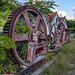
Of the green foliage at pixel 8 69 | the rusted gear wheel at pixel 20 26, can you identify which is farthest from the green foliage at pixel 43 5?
the green foliage at pixel 8 69

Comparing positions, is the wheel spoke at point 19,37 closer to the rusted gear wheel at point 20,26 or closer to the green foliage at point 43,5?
the rusted gear wheel at point 20,26

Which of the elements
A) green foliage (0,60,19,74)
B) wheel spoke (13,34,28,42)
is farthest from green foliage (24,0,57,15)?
green foliage (0,60,19,74)

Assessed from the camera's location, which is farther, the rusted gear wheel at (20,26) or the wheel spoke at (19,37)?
the wheel spoke at (19,37)

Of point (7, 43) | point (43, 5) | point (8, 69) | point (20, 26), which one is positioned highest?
point (43, 5)

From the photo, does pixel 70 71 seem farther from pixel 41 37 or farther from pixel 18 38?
pixel 18 38

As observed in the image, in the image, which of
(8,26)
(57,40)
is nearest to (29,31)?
(8,26)

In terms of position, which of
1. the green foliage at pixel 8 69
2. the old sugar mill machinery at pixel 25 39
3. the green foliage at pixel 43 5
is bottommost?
the green foliage at pixel 8 69

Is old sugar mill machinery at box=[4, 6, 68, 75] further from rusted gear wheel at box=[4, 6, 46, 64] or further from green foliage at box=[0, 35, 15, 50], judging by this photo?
green foliage at box=[0, 35, 15, 50]

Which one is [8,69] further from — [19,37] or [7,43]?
[19,37]

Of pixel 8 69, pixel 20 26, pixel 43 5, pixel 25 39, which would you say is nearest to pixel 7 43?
pixel 8 69

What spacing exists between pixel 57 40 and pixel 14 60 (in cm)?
537

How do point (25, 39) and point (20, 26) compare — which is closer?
point (25, 39)

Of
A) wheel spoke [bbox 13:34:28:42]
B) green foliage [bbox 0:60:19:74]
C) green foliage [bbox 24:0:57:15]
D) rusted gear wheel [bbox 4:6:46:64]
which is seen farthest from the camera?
green foliage [bbox 24:0:57:15]

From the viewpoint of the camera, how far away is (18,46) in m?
3.76
